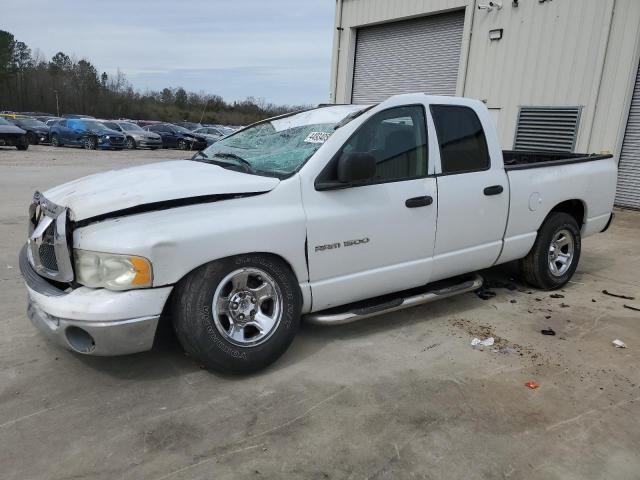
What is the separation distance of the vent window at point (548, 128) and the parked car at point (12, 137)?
67.2 feet

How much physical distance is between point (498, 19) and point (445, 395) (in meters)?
11.6

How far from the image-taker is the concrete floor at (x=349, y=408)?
2.58 metres

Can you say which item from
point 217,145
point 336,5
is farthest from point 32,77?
point 217,145

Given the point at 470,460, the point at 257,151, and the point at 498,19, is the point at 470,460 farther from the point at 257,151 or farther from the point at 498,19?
the point at 498,19

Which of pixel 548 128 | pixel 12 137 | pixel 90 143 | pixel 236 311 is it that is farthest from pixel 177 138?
pixel 236 311

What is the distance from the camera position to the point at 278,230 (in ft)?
11.0

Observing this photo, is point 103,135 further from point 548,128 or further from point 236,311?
point 236,311

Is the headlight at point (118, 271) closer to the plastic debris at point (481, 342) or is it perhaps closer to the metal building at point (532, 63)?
the plastic debris at point (481, 342)

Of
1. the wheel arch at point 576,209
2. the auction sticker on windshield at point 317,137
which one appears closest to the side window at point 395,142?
the auction sticker on windshield at point 317,137

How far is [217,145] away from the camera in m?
4.59

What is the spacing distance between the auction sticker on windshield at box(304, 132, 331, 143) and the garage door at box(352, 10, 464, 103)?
11204 mm

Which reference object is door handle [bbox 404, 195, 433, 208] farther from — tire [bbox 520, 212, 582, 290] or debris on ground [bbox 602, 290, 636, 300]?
debris on ground [bbox 602, 290, 636, 300]

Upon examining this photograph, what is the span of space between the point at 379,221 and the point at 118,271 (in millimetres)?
1792

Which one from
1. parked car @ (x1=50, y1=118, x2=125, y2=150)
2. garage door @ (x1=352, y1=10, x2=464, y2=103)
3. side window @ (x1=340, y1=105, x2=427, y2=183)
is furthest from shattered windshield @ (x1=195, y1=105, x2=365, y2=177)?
parked car @ (x1=50, y1=118, x2=125, y2=150)
